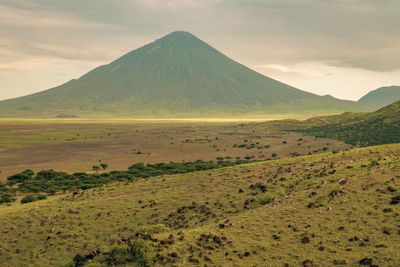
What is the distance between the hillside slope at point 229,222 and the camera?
18984mm

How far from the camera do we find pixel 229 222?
24469 millimetres

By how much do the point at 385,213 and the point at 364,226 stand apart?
225cm

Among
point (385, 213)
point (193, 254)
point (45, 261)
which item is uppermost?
point (385, 213)

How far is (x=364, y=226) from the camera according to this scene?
2091cm

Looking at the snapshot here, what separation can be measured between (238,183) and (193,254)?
20520 mm

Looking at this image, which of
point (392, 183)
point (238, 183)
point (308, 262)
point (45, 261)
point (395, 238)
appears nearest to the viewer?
point (308, 262)

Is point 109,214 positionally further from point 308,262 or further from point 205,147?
point 205,147

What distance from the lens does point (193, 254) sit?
1942cm

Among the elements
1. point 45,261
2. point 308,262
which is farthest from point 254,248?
point 45,261

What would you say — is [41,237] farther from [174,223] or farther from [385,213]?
[385,213]

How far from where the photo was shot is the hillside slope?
19.0 m

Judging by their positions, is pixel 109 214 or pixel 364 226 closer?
pixel 364 226

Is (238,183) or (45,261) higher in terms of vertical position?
(238,183)

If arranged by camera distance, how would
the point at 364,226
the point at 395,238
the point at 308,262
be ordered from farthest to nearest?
1. the point at 364,226
2. the point at 395,238
3. the point at 308,262
